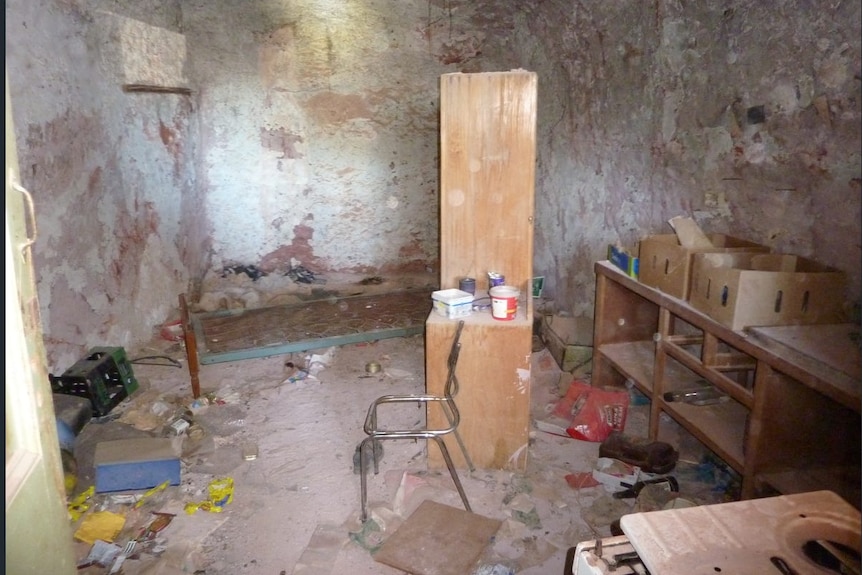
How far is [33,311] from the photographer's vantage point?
3.49ft

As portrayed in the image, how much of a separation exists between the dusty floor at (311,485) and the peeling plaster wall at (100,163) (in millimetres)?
635

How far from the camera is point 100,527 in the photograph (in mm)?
2227

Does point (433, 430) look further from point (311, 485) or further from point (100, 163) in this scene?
point (100, 163)

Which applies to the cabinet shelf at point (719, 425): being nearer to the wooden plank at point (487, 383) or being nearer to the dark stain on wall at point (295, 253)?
the wooden plank at point (487, 383)

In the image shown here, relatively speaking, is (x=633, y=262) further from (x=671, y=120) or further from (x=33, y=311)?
(x=33, y=311)

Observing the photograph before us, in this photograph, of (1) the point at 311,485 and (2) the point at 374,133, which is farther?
(2) the point at 374,133

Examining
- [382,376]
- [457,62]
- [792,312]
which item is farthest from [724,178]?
[457,62]

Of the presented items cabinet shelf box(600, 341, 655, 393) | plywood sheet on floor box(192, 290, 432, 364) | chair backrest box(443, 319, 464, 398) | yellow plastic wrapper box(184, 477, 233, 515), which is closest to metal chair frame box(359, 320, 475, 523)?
chair backrest box(443, 319, 464, 398)

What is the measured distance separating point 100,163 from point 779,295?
372cm

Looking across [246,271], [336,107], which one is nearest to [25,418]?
[246,271]

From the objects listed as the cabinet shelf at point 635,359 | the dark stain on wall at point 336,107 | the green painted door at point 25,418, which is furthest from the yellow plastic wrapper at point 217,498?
the dark stain on wall at point 336,107

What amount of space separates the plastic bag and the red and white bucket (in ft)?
2.66

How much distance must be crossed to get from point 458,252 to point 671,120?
1334 mm

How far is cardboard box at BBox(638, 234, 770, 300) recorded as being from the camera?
242cm
